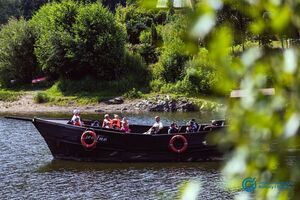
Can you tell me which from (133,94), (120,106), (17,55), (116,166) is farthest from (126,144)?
(17,55)

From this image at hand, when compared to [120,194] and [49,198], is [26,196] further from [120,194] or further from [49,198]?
[120,194]

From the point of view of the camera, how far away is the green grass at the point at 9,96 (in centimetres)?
5062

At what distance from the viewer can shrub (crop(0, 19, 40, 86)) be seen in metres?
54.2

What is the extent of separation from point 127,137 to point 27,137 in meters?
9.09

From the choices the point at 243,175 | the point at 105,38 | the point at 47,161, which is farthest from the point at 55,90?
the point at 243,175

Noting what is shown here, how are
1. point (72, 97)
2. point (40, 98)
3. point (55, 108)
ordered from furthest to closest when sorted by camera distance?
1. point (72, 97)
2. point (40, 98)
3. point (55, 108)

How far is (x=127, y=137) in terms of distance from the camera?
24.7m

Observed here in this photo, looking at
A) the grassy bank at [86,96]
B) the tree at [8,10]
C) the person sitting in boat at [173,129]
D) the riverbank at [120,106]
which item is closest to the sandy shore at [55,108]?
the riverbank at [120,106]

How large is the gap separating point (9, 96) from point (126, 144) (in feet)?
95.2

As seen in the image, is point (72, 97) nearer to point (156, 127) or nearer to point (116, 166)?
point (156, 127)

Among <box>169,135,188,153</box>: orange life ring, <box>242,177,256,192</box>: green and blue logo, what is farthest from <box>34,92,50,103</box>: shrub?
<box>242,177,256,192</box>: green and blue logo

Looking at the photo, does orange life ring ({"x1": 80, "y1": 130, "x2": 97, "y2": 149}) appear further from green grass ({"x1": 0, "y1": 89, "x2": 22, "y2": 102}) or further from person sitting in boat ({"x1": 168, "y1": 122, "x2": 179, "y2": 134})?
green grass ({"x1": 0, "y1": 89, "x2": 22, "y2": 102})

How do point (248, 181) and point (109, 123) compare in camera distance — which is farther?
point (109, 123)

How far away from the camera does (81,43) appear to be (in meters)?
49.3
